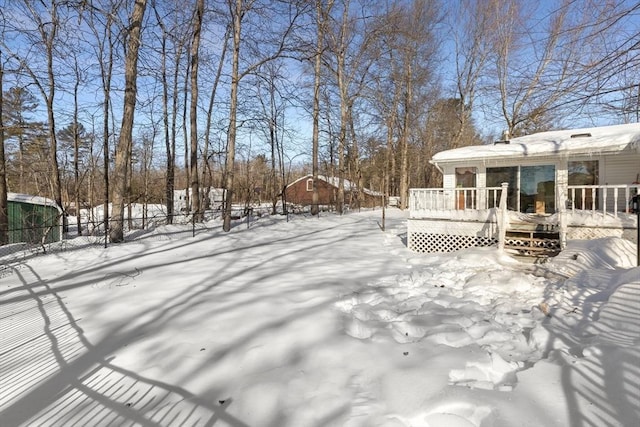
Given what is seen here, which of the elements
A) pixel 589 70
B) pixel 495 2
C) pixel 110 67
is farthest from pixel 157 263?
pixel 495 2

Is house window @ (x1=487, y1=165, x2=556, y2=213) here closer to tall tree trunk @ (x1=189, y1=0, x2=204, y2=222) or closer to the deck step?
the deck step

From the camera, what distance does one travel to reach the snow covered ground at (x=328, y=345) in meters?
2.23

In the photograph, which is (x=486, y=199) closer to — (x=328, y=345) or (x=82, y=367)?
(x=328, y=345)

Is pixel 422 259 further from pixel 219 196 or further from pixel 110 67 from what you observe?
pixel 219 196

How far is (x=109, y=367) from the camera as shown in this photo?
2.93 metres

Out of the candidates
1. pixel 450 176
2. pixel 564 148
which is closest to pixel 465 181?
pixel 450 176

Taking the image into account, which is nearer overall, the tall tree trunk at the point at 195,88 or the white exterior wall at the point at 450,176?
the white exterior wall at the point at 450,176

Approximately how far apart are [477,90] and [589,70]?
66.2ft

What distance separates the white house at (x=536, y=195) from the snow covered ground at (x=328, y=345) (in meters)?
0.99

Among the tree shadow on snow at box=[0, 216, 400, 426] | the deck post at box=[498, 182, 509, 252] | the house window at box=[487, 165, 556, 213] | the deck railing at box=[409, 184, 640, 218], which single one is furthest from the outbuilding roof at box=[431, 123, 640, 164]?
the tree shadow on snow at box=[0, 216, 400, 426]

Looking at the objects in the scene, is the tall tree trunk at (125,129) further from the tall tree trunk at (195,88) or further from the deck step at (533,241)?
the deck step at (533,241)

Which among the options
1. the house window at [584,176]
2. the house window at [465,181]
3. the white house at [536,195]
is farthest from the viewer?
the house window at [465,181]

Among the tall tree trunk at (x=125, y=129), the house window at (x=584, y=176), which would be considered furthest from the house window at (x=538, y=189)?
the tall tree trunk at (x=125, y=129)

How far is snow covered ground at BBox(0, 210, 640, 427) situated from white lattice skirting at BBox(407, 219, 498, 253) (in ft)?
6.13
